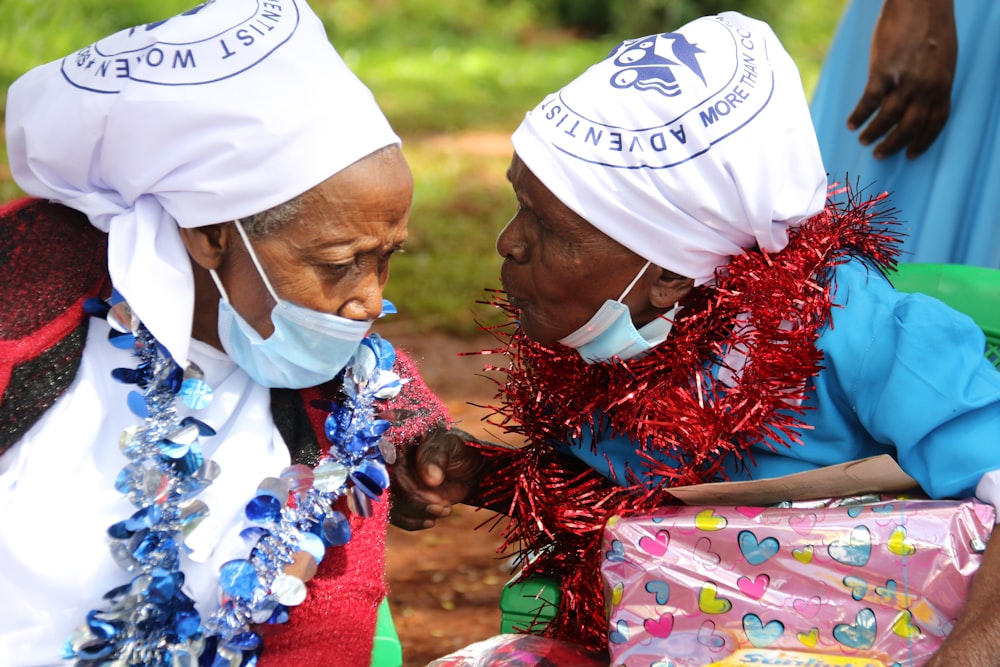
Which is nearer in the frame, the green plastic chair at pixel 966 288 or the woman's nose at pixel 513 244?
the woman's nose at pixel 513 244

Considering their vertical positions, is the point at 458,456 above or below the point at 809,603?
below

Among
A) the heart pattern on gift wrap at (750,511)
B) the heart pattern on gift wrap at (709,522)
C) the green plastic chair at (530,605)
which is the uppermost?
the heart pattern on gift wrap at (750,511)

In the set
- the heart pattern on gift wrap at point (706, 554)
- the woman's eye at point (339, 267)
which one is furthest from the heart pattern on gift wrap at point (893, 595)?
the woman's eye at point (339, 267)

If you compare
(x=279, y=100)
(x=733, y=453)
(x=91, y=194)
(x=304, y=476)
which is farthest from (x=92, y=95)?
(x=733, y=453)

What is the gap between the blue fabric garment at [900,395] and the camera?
96.3 inches

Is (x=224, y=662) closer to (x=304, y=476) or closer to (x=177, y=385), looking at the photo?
(x=304, y=476)

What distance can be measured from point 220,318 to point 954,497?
1.58 m

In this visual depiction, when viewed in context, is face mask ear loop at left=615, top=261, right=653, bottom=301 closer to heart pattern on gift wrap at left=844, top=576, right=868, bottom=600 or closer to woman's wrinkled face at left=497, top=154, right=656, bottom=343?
woman's wrinkled face at left=497, top=154, right=656, bottom=343

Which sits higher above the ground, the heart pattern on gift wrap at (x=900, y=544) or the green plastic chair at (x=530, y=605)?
the heart pattern on gift wrap at (x=900, y=544)

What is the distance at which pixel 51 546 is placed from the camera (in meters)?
2.29

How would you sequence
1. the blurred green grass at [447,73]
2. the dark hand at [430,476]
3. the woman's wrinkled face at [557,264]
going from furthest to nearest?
the blurred green grass at [447,73] → the dark hand at [430,476] → the woman's wrinkled face at [557,264]

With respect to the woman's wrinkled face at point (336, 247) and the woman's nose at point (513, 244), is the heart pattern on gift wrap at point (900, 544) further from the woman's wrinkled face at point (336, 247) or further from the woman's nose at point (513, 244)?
the woman's wrinkled face at point (336, 247)

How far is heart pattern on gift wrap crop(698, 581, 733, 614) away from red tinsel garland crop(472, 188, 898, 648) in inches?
11.5

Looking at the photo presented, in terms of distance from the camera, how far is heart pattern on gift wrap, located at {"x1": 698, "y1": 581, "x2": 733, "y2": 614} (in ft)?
7.85
